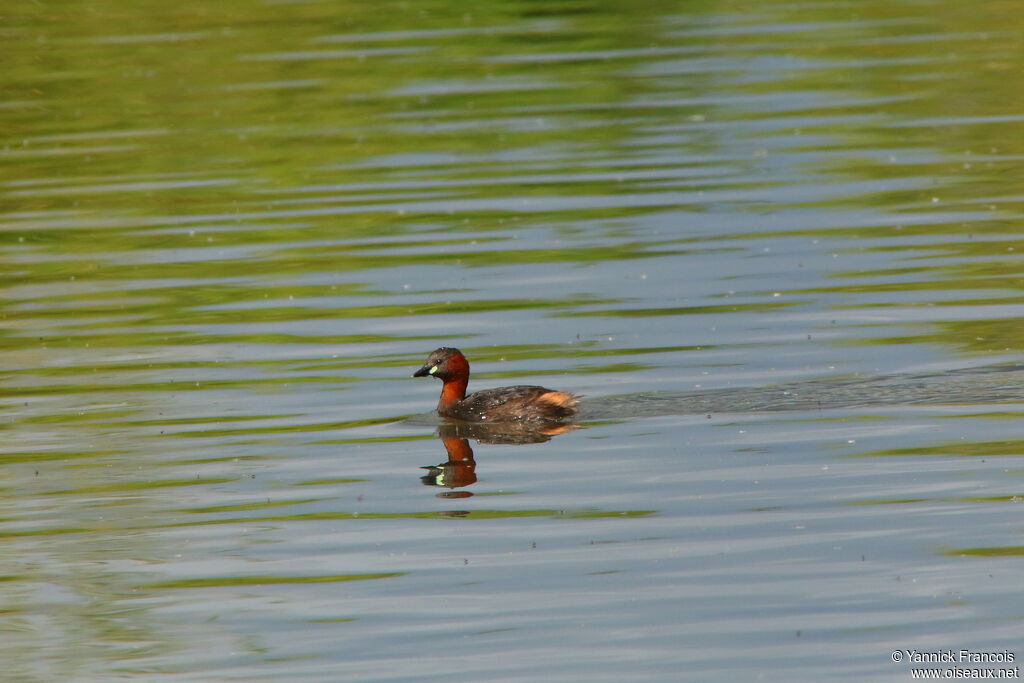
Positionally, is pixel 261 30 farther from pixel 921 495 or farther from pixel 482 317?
pixel 921 495

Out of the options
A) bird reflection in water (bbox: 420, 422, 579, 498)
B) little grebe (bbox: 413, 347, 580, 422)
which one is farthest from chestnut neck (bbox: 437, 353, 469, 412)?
bird reflection in water (bbox: 420, 422, 579, 498)

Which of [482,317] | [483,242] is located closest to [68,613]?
[482,317]

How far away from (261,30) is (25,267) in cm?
1296

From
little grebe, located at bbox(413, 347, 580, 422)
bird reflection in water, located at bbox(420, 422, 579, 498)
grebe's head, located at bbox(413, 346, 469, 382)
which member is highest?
grebe's head, located at bbox(413, 346, 469, 382)

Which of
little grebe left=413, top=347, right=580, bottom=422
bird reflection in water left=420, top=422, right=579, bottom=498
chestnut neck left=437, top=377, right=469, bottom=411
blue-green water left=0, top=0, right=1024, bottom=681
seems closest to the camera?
blue-green water left=0, top=0, right=1024, bottom=681

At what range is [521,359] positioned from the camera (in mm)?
12734

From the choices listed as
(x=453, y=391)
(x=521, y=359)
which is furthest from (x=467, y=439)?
(x=521, y=359)

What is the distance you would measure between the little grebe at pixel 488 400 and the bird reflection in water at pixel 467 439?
48mm

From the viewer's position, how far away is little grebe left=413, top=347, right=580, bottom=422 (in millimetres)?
11062

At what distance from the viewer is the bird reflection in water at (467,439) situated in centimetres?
1026

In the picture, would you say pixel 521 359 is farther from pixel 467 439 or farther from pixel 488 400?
pixel 467 439

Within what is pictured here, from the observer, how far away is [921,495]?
362 inches

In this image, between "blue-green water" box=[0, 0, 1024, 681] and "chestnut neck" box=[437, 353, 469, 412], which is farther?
"chestnut neck" box=[437, 353, 469, 412]

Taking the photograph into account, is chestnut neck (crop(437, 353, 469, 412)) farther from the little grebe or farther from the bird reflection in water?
the bird reflection in water
